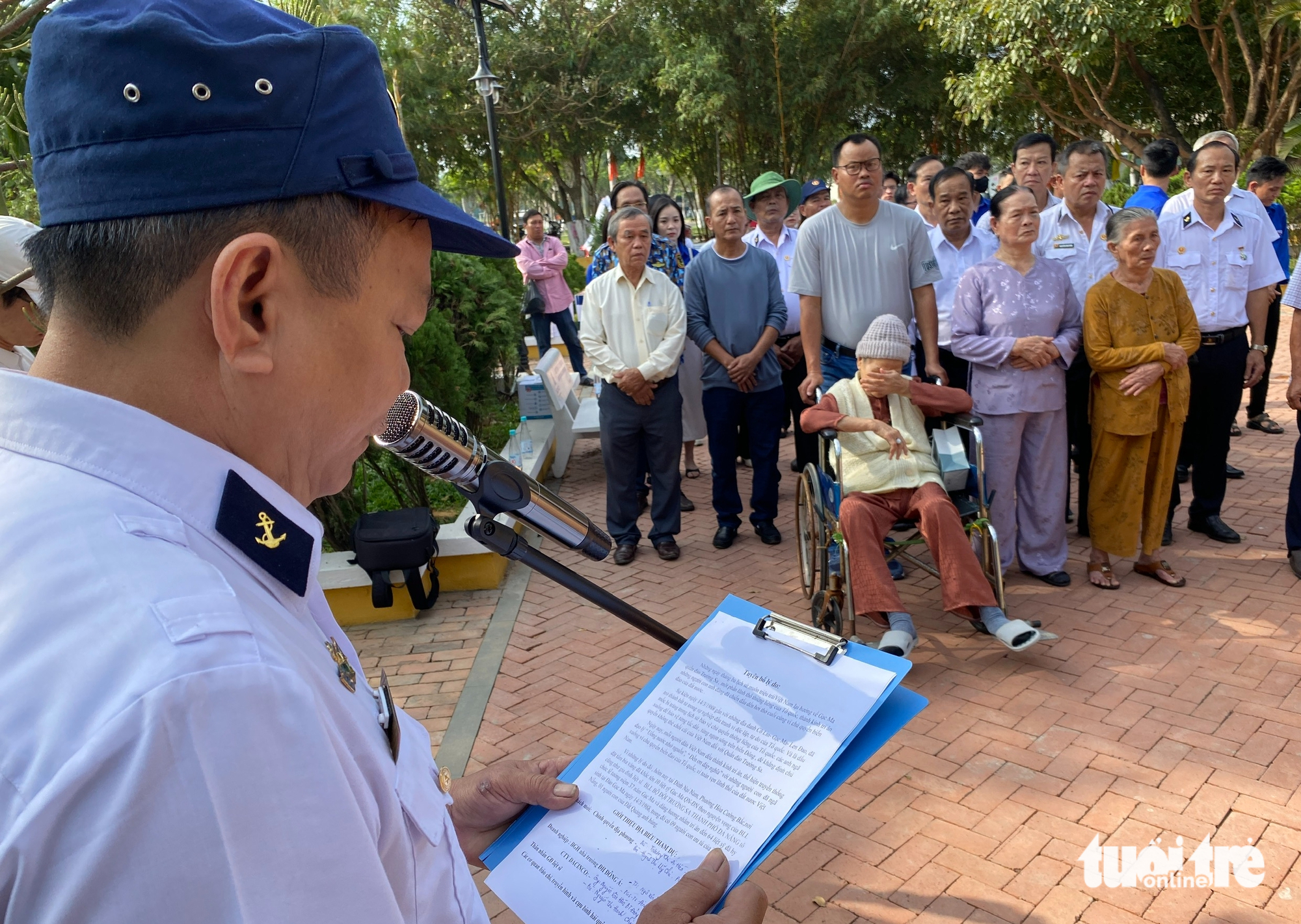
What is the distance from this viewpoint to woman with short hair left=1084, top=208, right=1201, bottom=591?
179 inches

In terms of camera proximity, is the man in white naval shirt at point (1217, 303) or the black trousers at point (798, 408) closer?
the man in white naval shirt at point (1217, 303)

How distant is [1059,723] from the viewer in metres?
3.46

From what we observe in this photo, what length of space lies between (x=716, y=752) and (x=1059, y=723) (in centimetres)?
265

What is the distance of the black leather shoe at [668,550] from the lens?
5707 millimetres

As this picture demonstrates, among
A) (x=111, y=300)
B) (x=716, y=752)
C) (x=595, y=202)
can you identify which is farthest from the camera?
(x=595, y=202)

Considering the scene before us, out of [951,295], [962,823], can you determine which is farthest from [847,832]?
[951,295]

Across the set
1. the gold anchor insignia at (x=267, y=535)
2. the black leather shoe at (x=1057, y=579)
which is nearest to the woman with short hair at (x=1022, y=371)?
the black leather shoe at (x=1057, y=579)

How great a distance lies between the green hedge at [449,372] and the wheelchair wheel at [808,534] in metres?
1.90

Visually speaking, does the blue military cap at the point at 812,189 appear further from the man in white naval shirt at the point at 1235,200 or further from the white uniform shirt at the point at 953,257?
the man in white naval shirt at the point at 1235,200

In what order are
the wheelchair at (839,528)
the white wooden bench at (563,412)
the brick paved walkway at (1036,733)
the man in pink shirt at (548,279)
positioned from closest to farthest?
the brick paved walkway at (1036,733) < the wheelchair at (839,528) < the white wooden bench at (563,412) < the man in pink shirt at (548,279)

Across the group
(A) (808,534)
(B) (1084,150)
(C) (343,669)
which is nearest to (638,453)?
(A) (808,534)

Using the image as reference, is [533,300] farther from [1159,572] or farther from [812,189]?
[1159,572]

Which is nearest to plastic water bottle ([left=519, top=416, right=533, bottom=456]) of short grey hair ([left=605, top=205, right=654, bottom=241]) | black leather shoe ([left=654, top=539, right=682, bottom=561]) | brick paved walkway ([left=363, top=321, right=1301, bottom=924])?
black leather shoe ([left=654, top=539, right=682, bottom=561])

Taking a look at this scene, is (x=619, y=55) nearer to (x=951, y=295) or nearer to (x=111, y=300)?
Answer: (x=951, y=295)
